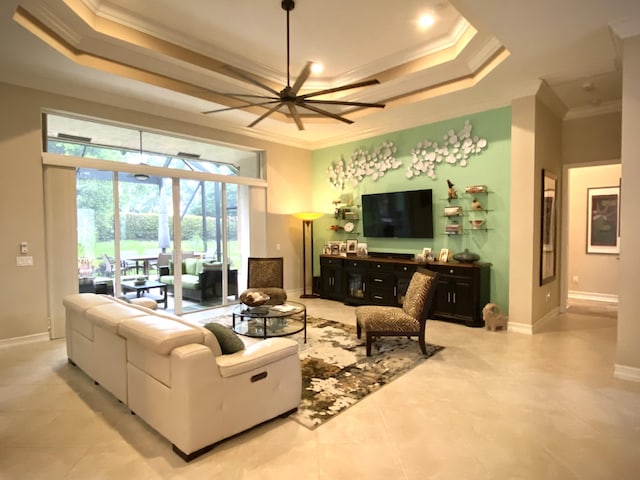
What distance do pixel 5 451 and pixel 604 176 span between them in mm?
8883

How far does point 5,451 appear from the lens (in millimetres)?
2352

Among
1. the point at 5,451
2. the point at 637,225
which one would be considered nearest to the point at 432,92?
the point at 637,225

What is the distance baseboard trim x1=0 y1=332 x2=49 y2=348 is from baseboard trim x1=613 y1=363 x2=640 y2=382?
20.7 ft

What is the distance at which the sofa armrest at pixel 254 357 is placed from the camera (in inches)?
92.5

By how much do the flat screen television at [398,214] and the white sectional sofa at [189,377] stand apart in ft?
12.8

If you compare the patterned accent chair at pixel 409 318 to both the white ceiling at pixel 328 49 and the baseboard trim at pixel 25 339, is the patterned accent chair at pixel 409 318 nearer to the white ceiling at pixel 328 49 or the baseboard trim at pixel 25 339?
the white ceiling at pixel 328 49

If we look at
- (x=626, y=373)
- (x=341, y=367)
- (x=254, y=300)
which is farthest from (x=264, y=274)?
(x=626, y=373)

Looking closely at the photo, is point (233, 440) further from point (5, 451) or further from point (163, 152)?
point (163, 152)

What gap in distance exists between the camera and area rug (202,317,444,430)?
2.90 meters

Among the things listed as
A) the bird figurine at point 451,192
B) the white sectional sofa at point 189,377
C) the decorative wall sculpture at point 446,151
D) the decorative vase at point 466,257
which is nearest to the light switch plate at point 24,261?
the white sectional sofa at point 189,377

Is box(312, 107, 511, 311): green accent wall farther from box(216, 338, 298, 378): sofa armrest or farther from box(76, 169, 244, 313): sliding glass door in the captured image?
box(216, 338, 298, 378): sofa armrest

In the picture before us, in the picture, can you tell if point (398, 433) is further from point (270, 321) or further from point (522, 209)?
point (522, 209)

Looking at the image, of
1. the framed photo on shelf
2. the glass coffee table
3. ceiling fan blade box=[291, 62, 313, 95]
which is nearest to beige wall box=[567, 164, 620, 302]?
the framed photo on shelf

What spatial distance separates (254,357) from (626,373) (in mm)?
3442
